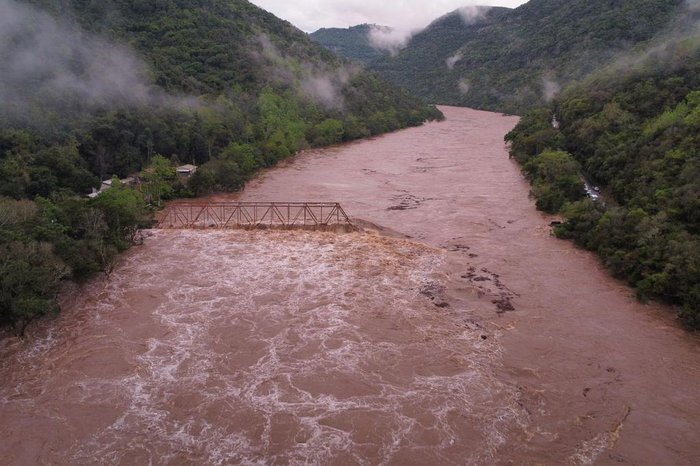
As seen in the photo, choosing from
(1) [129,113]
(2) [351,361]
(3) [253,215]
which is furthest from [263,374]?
(1) [129,113]

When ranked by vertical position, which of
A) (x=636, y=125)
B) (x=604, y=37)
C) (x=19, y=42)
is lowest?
(x=636, y=125)

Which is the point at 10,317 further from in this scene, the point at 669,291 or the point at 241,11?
the point at 241,11

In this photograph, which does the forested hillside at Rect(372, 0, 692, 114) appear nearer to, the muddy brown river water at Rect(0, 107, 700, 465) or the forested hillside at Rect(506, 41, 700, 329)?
the forested hillside at Rect(506, 41, 700, 329)

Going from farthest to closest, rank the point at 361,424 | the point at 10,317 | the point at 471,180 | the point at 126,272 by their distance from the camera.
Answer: the point at 471,180 → the point at 126,272 → the point at 10,317 → the point at 361,424

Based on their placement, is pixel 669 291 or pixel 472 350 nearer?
pixel 472 350

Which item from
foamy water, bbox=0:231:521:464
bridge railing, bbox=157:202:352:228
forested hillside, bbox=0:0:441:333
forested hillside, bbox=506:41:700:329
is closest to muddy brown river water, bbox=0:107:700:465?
foamy water, bbox=0:231:521:464

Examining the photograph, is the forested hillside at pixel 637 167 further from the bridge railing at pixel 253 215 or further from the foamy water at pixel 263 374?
the bridge railing at pixel 253 215

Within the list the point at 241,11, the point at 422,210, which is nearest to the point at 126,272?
the point at 422,210
